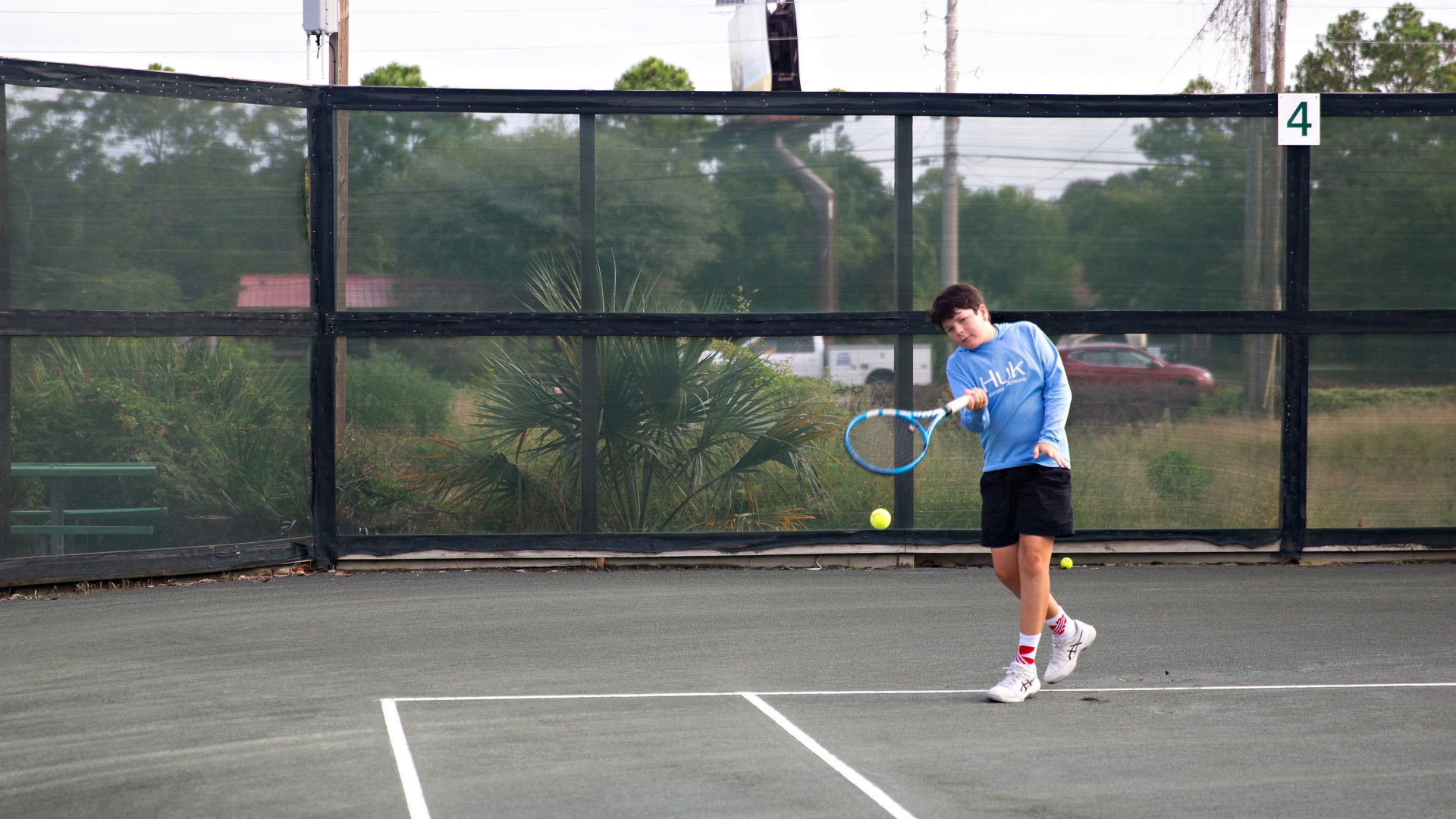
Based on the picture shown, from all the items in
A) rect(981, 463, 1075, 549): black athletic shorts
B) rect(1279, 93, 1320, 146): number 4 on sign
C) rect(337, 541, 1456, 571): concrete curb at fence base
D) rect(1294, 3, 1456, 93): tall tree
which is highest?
rect(1294, 3, 1456, 93): tall tree

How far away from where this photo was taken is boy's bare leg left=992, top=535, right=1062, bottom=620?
5.08 meters

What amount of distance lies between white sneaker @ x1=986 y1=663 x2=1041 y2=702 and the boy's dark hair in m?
1.38

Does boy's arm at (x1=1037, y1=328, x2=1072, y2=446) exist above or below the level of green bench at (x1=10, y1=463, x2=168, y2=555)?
above

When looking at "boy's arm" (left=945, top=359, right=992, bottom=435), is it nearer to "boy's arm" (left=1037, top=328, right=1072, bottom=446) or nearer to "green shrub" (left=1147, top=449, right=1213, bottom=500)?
"boy's arm" (left=1037, top=328, right=1072, bottom=446)

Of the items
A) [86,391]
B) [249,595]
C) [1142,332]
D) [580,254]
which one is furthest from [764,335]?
[86,391]

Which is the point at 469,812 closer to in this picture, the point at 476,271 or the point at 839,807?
the point at 839,807

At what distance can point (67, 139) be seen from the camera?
24.4 feet

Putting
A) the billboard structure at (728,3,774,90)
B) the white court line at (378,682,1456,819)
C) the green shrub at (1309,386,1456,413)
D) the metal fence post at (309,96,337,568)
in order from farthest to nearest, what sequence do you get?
the billboard structure at (728,3,774,90) → the green shrub at (1309,386,1456,413) → the metal fence post at (309,96,337,568) → the white court line at (378,682,1456,819)

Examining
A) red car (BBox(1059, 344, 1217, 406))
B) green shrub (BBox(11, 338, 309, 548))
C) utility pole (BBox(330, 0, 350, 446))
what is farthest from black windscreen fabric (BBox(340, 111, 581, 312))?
red car (BBox(1059, 344, 1217, 406))

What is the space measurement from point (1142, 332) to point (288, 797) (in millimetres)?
6584

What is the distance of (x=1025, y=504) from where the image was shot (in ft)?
16.6

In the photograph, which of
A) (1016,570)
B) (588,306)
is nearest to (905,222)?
(588,306)

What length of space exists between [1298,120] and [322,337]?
6.58m

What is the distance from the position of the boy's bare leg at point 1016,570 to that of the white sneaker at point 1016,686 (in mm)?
152
